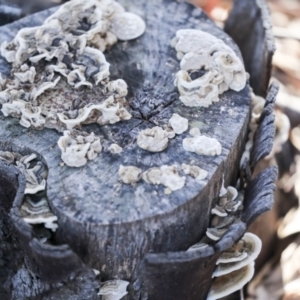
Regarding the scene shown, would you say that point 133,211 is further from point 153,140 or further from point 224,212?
point 224,212

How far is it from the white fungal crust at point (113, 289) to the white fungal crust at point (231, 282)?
45 cm

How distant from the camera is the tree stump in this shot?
179 cm

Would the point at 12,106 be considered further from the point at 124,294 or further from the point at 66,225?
the point at 124,294

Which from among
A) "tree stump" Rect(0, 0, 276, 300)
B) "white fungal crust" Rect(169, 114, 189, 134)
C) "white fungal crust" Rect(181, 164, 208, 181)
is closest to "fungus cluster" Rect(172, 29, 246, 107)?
"tree stump" Rect(0, 0, 276, 300)

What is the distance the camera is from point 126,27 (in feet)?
8.57

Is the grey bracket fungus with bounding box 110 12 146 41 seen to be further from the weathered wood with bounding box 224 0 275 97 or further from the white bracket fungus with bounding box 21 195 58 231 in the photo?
the white bracket fungus with bounding box 21 195 58 231

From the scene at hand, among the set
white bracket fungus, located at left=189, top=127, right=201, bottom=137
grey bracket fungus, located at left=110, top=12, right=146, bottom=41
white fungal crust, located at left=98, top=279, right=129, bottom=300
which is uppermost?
grey bracket fungus, located at left=110, top=12, right=146, bottom=41

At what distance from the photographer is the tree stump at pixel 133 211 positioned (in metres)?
1.79

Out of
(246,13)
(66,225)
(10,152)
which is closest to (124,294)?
(66,225)

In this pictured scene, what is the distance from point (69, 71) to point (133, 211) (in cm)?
80

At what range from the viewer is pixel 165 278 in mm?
1864

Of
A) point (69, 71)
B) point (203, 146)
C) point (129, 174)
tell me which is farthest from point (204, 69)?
point (129, 174)

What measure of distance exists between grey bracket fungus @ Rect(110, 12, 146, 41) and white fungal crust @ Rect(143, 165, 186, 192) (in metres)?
0.99

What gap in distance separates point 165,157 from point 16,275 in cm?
85
